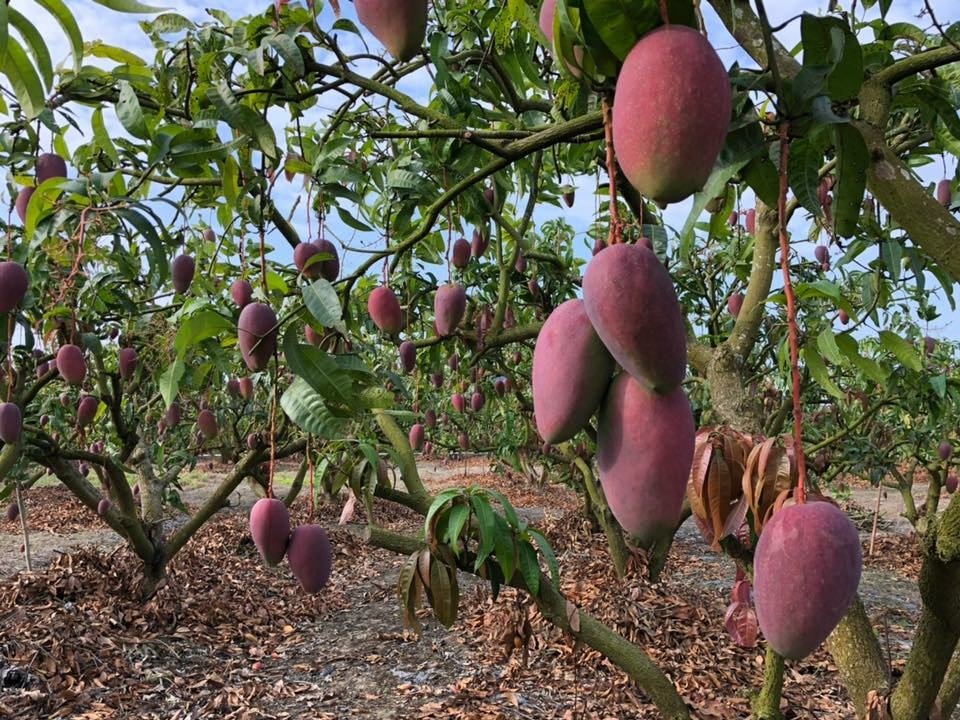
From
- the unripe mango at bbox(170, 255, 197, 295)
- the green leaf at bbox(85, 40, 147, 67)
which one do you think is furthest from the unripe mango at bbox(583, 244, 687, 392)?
the unripe mango at bbox(170, 255, 197, 295)

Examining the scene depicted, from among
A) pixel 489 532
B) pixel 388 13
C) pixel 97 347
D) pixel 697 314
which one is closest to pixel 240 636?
pixel 97 347

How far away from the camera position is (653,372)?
498 mm

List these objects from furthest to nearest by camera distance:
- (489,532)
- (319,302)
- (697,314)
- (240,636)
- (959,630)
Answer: (697,314)
(240,636)
(489,532)
(959,630)
(319,302)

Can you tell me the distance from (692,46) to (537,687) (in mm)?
3736

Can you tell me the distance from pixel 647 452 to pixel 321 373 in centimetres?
55

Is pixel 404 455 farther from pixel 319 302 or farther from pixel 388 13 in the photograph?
pixel 388 13

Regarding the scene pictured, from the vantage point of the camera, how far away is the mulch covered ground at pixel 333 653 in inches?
136

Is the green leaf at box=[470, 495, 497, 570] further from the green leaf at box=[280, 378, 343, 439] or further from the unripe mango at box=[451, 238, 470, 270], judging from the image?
the green leaf at box=[280, 378, 343, 439]

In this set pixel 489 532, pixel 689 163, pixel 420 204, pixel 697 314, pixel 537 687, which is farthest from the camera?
pixel 697 314

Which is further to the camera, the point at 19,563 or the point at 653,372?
the point at 19,563

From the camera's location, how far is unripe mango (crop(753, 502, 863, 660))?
0.53 m

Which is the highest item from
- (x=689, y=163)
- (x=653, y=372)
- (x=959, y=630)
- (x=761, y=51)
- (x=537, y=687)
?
(x=761, y=51)

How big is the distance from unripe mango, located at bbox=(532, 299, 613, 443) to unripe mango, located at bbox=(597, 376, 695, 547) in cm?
2

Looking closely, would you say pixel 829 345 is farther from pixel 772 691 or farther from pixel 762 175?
pixel 772 691
